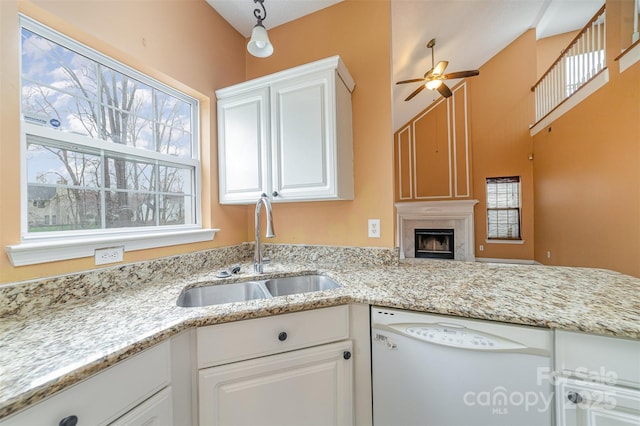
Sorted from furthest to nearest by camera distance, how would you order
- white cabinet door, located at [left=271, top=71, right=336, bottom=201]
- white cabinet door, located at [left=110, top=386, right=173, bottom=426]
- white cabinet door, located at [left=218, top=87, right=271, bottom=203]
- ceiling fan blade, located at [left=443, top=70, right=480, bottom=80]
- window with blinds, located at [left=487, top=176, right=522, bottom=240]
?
window with blinds, located at [left=487, top=176, right=522, bottom=240] → ceiling fan blade, located at [left=443, top=70, right=480, bottom=80] → white cabinet door, located at [left=218, top=87, right=271, bottom=203] → white cabinet door, located at [left=271, top=71, right=336, bottom=201] → white cabinet door, located at [left=110, top=386, right=173, bottom=426]

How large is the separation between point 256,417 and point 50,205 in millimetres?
1227

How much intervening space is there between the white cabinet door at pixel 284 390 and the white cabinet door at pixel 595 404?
72cm

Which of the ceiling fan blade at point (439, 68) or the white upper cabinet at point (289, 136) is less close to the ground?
the ceiling fan blade at point (439, 68)

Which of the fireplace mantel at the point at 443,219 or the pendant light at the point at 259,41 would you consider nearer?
the pendant light at the point at 259,41

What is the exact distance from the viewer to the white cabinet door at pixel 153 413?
2.14ft

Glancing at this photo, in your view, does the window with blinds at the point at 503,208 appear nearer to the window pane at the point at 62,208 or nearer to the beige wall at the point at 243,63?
the beige wall at the point at 243,63

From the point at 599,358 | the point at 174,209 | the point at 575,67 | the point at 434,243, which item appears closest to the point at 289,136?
the point at 174,209

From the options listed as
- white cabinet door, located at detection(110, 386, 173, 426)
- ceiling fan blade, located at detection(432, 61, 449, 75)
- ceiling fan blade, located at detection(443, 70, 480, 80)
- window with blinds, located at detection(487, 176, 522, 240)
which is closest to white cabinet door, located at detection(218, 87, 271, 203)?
white cabinet door, located at detection(110, 386, 173, 426)

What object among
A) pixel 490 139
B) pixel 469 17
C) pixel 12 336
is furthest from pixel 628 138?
pixel 12 336

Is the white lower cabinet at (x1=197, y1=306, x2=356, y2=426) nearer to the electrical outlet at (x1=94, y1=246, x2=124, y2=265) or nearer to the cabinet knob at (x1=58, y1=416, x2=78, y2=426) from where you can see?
the cabinet knob at (x1=58, y1=416, x2=78, y2=426)

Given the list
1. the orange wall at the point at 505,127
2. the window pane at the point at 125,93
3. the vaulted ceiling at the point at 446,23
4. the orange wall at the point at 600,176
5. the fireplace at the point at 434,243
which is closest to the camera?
the window pane at the point at 125,93

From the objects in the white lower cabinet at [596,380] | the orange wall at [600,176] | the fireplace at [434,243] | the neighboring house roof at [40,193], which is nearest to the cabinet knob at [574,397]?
the white lower cabinet at [596,380]

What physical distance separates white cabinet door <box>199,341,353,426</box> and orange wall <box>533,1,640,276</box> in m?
3.46

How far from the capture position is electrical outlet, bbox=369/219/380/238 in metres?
1.59
